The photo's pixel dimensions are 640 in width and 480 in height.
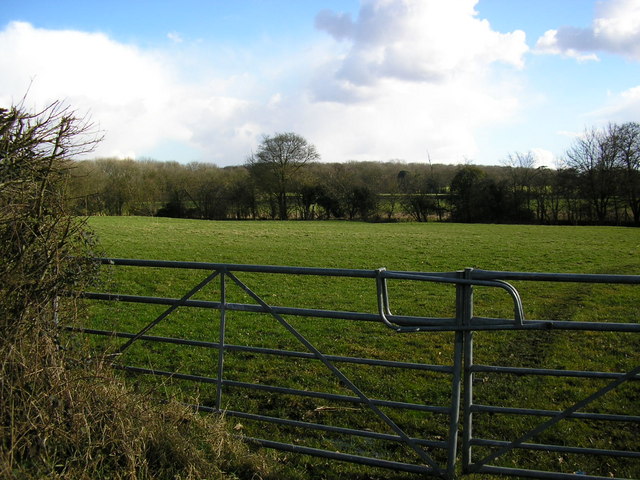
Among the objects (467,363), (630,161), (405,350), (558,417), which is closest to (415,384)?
(405,350)

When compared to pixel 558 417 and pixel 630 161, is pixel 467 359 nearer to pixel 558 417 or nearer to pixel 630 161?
pixel 558 417

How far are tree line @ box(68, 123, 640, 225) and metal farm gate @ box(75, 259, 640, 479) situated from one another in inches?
1903

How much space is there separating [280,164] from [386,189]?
1395cm

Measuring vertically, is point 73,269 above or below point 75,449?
above

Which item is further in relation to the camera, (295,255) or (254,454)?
(295,255)

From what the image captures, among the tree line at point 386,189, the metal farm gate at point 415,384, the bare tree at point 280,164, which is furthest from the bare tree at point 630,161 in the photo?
the metal farm gate at point 415,384

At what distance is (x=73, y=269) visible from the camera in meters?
4.37

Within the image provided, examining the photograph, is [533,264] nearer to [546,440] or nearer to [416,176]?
[546,440]

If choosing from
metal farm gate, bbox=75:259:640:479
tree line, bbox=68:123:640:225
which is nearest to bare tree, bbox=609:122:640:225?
tree line, bbox=68:123:640:225

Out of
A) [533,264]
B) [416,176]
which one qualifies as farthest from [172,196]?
[533,264]

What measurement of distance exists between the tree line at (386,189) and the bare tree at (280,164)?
128 mm

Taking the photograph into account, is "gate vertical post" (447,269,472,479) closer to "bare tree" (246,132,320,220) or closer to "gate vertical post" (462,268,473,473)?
"gate vertical post" (462,268,473,473)

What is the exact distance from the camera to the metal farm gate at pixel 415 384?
3.94 m

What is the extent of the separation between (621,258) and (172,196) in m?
55.0
